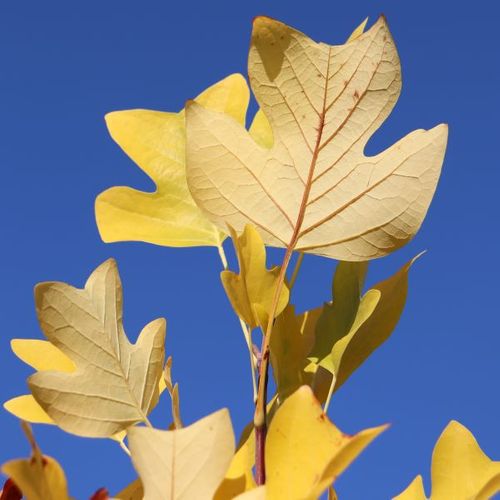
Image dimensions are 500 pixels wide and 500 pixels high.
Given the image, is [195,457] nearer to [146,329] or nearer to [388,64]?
[146,329]

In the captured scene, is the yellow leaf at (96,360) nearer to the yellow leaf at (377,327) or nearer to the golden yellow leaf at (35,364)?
the golden yellow leaf at (35,364)

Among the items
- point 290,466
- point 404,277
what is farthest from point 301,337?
point 290,466

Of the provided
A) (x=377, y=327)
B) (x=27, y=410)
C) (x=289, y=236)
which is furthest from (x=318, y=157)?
(x=27, y=410)

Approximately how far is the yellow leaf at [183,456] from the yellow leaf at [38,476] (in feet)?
0.20

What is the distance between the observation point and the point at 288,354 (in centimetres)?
79

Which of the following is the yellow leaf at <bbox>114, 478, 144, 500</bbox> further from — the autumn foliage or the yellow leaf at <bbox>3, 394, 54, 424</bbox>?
the yellow leaf at <bbox>3, 394, 54, 424</bbox>

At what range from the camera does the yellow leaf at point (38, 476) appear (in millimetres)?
480

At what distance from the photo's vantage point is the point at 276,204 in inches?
30.2

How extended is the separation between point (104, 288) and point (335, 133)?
0.28 meters

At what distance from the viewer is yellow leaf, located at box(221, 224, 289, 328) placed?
27.5 inches

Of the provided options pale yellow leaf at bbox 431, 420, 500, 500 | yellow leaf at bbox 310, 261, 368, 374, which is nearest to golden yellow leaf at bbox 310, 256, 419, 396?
yellow leaf at bbox 310, 261, 368, 374

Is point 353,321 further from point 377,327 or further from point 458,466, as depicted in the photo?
point 458,466

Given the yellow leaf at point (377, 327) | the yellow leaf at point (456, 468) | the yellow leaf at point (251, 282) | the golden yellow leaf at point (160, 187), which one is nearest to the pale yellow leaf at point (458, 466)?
the yellow leaf at point (456, 468)

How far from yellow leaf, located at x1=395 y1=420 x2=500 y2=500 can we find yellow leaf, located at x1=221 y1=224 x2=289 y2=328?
0.72 feet
